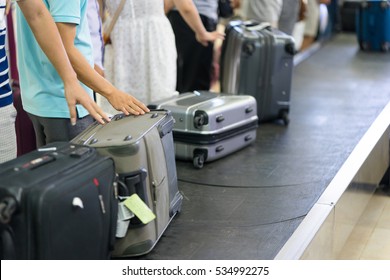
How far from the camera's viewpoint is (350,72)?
224 inches

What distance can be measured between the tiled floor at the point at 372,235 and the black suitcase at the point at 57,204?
57.5 inches

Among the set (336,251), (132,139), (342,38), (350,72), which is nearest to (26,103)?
(132,139)

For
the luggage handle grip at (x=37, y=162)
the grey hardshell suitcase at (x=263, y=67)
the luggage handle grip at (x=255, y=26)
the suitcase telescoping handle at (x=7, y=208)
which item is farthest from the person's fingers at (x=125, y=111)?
the luggage handle grip at (x=255, y=26)

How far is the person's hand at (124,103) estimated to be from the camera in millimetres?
2469

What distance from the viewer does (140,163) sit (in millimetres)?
2312

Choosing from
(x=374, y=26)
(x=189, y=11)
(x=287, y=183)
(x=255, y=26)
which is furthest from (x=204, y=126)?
(x=374, y=26)

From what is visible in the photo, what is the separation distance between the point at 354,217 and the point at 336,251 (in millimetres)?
340

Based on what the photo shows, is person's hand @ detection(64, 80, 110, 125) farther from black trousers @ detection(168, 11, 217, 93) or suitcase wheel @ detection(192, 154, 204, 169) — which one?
black trousers @ detection(168, 11, 217, 93)

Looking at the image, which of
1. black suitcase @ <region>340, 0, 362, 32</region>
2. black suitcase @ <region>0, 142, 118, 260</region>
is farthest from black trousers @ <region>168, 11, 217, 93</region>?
black suitcase @ <region>340, 0, 362, 32</region>

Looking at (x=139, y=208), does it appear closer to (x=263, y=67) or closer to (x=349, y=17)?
(x=263, y=67)

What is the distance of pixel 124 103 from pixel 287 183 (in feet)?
3.11

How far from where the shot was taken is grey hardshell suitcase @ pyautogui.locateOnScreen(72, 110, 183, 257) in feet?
7.50

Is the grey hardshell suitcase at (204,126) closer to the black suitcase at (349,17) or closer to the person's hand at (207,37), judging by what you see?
the person's hand at (207,37)

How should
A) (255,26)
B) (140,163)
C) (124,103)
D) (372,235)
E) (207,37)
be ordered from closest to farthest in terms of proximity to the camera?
(140,163), (124,103), (372,235), (207,37), (255,26)
